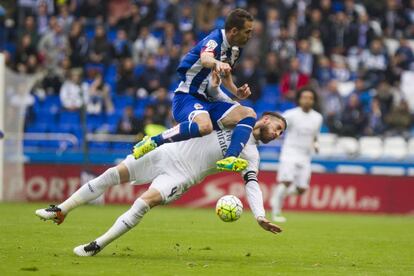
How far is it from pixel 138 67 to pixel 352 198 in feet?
25.4

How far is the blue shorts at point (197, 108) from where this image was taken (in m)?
12.5

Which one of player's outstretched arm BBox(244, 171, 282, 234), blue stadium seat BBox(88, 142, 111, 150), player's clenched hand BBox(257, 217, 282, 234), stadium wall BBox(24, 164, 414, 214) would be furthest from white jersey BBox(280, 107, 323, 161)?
player's clenched hand BBox(257, 217, 282, 234)

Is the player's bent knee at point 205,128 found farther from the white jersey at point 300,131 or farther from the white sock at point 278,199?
the white jersey at point 300,131

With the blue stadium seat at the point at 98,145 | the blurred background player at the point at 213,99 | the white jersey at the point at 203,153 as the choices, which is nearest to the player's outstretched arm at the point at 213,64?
the blurred background player at the point at 213,99

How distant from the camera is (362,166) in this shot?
2545 cm

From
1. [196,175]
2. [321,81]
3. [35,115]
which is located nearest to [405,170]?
[321,81]

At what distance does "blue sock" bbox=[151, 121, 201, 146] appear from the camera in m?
11.9

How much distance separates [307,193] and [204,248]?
41.7ft

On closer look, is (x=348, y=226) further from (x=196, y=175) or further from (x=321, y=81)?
(x=321, y=81)

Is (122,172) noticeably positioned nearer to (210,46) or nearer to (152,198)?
(152,198)

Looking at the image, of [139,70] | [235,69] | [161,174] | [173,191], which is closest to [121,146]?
[139,70]

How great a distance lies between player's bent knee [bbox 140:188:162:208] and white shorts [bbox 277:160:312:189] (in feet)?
31.3

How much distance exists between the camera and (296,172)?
2092cm

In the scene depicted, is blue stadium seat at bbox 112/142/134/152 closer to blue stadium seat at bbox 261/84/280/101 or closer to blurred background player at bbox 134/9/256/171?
blue stadium seat at bbox 261/84/280/101
